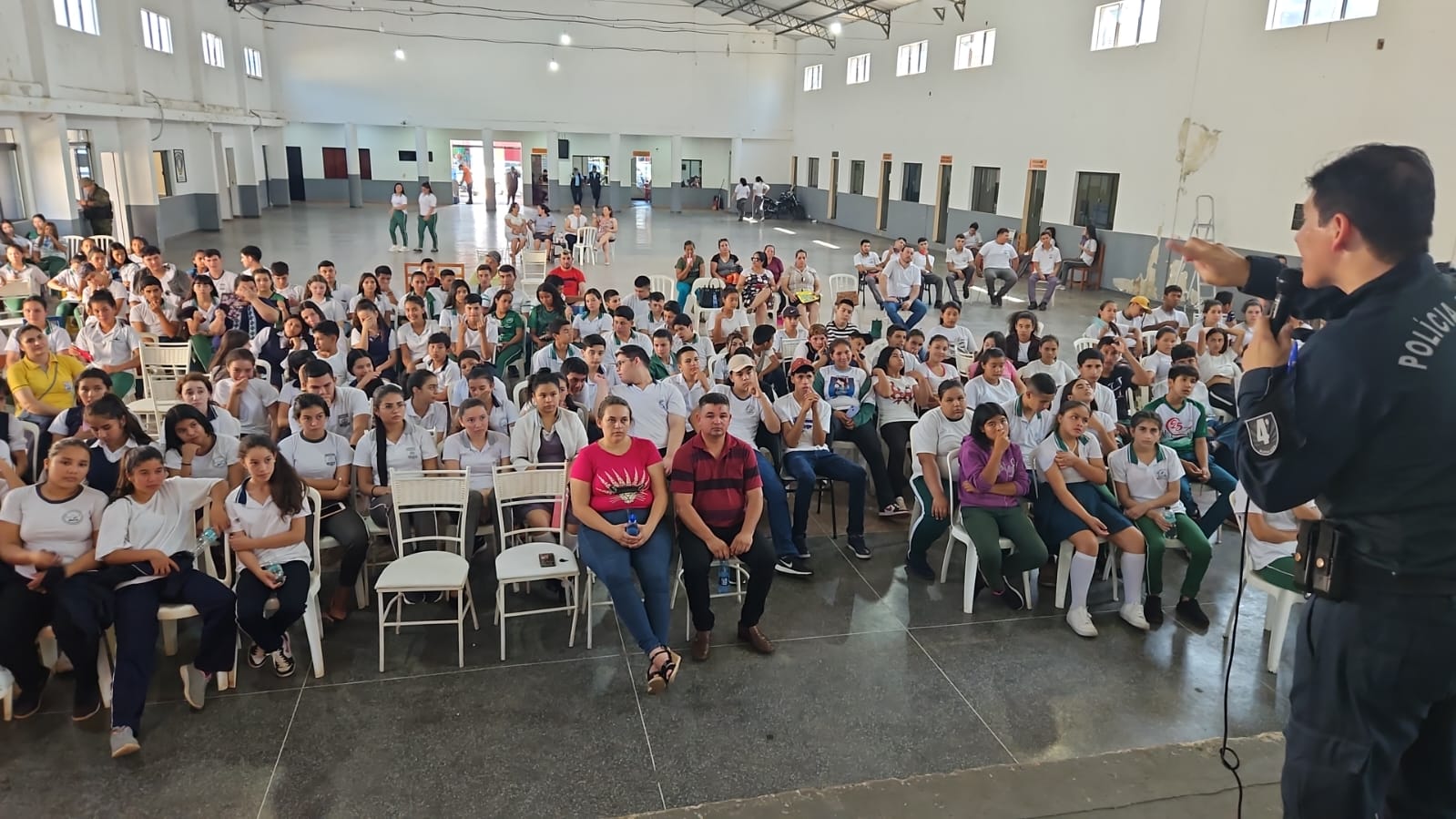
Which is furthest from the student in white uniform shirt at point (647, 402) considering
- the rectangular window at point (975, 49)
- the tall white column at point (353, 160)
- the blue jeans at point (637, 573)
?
the tall white column at point (353, 160)

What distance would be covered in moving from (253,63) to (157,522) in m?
26.1

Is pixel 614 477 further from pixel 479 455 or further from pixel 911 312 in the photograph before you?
pixel 911 312

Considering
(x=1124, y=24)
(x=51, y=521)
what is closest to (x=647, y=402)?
(x=51, y=521)

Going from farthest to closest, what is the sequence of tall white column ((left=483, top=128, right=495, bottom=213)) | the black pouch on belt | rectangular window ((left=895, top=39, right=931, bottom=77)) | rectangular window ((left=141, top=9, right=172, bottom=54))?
1. tall white column ((left=483, top=128, right=495, bottom=213))
2. rectangular window ((left=895, top=39, right=931, bottom=77))
3. rectangular window ((left=141, top=9, right=172, bottom=54))
4. the black pouch on belt

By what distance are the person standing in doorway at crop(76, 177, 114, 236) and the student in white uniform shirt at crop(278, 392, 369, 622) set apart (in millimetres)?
12573

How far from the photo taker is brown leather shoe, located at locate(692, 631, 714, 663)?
3955 millimetres

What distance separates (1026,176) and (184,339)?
600 inches

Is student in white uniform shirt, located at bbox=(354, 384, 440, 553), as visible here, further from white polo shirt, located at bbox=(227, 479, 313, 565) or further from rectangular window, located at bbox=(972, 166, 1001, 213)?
rectangular window, located at bbox=(972, 166, 1001, 213)

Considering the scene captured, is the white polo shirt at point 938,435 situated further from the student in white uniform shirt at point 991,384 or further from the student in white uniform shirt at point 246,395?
the student in white uniform shirt at point 246,395

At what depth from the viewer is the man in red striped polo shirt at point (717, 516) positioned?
400cm

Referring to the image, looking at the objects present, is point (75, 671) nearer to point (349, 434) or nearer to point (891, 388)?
point (349, 434)

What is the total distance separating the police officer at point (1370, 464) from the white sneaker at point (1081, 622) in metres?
2.54

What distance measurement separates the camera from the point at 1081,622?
14.0ft

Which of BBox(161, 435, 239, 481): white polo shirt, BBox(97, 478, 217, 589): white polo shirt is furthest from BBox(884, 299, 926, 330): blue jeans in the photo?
BBox(97, 478, 217, 589): white polo shirt
